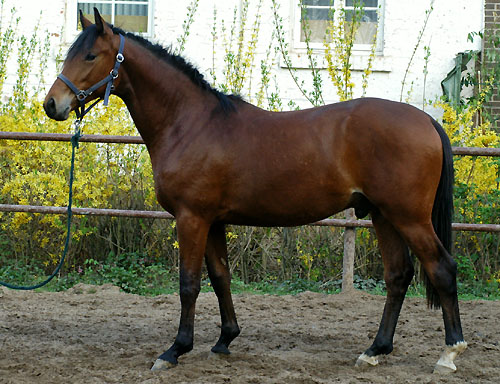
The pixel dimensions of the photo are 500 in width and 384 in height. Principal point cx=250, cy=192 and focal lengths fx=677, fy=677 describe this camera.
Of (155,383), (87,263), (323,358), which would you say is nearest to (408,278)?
(323,358)

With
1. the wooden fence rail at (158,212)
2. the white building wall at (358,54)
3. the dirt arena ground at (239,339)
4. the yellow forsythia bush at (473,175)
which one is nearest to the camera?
the dirt arena ground at (239,339)

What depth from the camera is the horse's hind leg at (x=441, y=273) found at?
3.79 meters

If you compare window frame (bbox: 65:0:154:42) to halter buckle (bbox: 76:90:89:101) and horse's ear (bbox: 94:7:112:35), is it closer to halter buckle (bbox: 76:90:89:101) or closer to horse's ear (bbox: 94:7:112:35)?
horse's ear (bbox: 94:7:112:35)

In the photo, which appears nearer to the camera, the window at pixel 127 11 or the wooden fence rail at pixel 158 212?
the wooden fence rail at pixel 158 212

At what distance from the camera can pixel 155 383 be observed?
3488mm

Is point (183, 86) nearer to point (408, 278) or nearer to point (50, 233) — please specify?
point (408, 278)

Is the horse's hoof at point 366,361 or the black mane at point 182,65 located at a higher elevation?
the black mane at point 182,65

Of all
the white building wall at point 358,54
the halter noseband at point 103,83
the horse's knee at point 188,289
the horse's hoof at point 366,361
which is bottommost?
the horse's hoof at point 366,361

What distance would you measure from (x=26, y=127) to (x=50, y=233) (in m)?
1.17

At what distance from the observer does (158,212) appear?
6.04 meters

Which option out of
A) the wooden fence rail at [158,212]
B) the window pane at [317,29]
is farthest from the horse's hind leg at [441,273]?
the window pane at [317,29]

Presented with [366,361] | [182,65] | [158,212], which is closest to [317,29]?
[158,212]

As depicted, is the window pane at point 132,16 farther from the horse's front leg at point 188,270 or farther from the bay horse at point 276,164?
the horse's front leg at point 188,270

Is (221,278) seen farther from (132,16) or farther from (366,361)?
(132,16)
